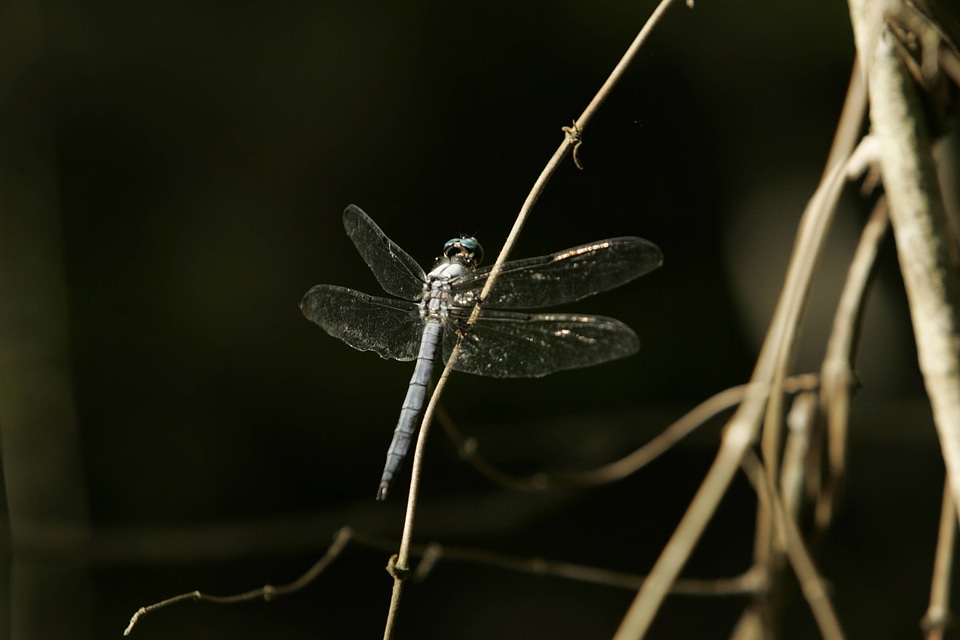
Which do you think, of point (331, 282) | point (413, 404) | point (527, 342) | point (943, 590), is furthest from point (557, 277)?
point (331, 282)

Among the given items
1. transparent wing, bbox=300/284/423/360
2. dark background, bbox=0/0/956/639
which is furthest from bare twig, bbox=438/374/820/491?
dark background, bbox=0/0/956/639

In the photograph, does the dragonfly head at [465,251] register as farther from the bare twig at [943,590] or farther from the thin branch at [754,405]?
the bare twig at [943,590]

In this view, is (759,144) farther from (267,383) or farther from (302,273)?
(267,383)

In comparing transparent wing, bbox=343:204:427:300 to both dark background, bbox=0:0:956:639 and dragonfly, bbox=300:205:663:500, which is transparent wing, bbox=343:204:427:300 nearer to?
dragonfly, bbox=300:205:663:500

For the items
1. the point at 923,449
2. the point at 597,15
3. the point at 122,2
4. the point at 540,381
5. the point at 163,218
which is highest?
the point at 122,2

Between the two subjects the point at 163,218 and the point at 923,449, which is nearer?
the point at 163,218

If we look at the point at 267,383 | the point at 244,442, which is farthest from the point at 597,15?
the point at 244,442

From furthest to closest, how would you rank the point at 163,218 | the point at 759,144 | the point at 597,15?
the point at 759,144 < the point at 163,218 < the point at 597,15

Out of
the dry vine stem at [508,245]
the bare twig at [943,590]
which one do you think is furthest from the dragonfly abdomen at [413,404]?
the bare twig at [943,590]
